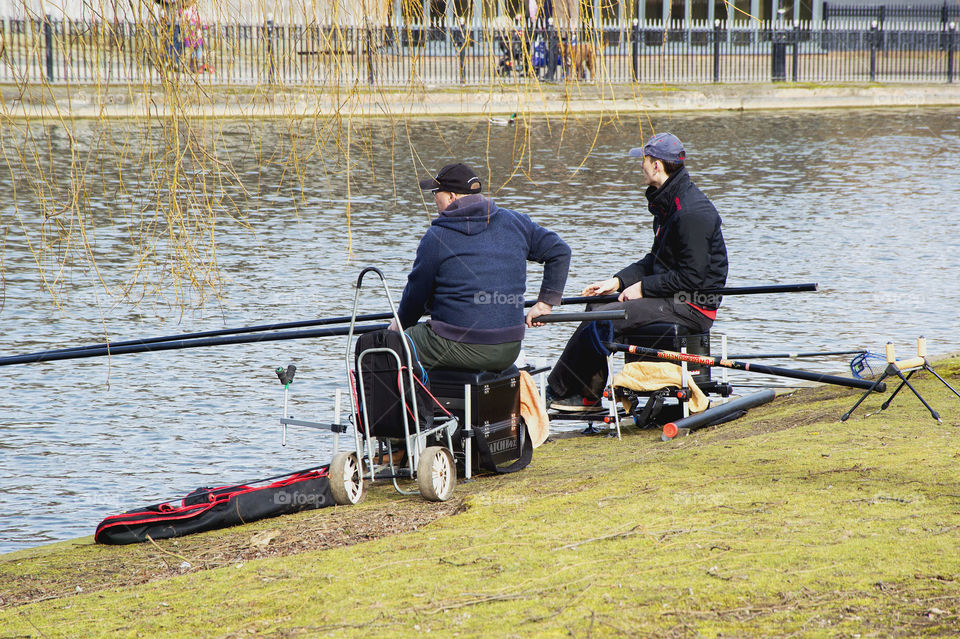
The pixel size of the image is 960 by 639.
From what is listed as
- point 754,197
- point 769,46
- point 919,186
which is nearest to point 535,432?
point 754,197

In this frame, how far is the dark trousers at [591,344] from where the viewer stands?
716 cm

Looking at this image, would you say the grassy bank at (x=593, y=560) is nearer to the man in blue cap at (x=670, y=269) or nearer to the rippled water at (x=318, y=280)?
the rippled water at (x=318, y=280)

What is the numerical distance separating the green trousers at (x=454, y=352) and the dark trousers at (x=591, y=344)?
4.52 ft

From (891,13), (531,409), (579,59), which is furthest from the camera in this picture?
(891,13)

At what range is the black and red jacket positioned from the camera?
7.09m

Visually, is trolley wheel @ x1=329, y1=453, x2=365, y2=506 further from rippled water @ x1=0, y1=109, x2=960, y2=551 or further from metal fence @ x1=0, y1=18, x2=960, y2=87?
metal fence @ x1=0, y1=18, x2=960, y2=87

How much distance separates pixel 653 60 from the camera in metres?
36.3

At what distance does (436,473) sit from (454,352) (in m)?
0.68

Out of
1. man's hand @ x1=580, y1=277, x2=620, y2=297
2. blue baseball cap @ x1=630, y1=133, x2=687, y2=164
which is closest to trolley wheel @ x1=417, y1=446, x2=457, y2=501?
man's hand @ x1=580, y1=277, x2=620, y2=297

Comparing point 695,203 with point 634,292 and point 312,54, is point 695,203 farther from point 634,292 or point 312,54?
point 312,54

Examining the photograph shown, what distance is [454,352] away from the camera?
586 cm

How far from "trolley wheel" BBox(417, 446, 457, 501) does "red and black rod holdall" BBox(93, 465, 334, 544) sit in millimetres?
550

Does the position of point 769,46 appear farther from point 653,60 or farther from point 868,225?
point 868,225

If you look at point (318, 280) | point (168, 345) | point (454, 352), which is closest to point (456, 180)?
point (454, 352)
